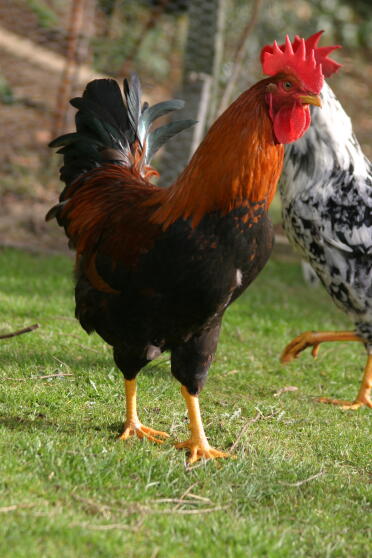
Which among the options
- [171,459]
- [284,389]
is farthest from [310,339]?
[171,459]

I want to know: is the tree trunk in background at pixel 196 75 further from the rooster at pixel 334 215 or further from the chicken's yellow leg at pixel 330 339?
the chicken's yellow leg at pixel 330 339

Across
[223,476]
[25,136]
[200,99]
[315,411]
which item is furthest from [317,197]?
A: [25,136]

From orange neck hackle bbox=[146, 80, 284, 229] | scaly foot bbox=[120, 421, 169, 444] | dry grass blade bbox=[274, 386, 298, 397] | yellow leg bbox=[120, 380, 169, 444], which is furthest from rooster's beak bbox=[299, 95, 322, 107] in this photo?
dry grass blade bbox=[274, 386, 298, 397]

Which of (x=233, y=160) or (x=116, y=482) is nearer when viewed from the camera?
(x=116, y=482)

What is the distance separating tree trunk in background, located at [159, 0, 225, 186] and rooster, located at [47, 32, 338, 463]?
502 centimetres

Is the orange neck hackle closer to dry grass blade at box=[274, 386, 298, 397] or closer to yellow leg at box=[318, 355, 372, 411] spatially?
dry grass blade at box=[274, 386, 298, 397]

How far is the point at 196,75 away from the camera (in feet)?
27.9

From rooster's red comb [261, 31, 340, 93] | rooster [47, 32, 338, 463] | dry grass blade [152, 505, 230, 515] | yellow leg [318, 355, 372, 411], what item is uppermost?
rooster's red comb [261, 31, 340, 93]

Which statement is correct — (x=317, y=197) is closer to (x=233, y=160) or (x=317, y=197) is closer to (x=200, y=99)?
(x=233, y=160)

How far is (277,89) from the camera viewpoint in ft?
10.9

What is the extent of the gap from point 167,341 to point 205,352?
243mm

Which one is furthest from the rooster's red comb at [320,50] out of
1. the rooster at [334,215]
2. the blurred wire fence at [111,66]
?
the blurred wire fence at [111,66]

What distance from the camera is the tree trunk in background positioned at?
861 centimetres

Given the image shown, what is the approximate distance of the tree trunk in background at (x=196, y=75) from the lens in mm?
8609
